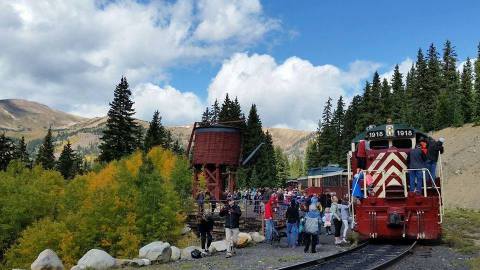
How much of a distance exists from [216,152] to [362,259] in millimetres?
36035

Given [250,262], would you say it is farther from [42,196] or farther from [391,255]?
[42,196]

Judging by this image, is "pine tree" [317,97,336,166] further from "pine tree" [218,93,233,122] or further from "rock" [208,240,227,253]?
"rock" [208,240,227,253]

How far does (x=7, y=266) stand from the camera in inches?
1547

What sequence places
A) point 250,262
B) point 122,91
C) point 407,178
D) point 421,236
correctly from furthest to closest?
1. point 122,91
2. point 407,178
3. point 421,236
4. point 250,262

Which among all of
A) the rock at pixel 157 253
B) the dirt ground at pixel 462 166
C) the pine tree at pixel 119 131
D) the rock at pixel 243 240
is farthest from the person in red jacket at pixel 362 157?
the pine tree at pixel 119 131

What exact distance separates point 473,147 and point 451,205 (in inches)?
628

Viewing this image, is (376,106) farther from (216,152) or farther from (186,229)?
(186,229)

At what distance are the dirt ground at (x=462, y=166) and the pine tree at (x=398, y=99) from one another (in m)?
7.15

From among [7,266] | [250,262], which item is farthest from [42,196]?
[250,262]

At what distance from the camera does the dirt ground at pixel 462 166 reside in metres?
53.8

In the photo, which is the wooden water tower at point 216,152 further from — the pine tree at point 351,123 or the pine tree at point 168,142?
the pine tree at point 351,123

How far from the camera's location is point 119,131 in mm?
65500

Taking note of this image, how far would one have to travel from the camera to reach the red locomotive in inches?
608

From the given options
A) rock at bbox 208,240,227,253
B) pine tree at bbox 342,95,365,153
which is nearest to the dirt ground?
pine tree at bbox 342,95,365,153
